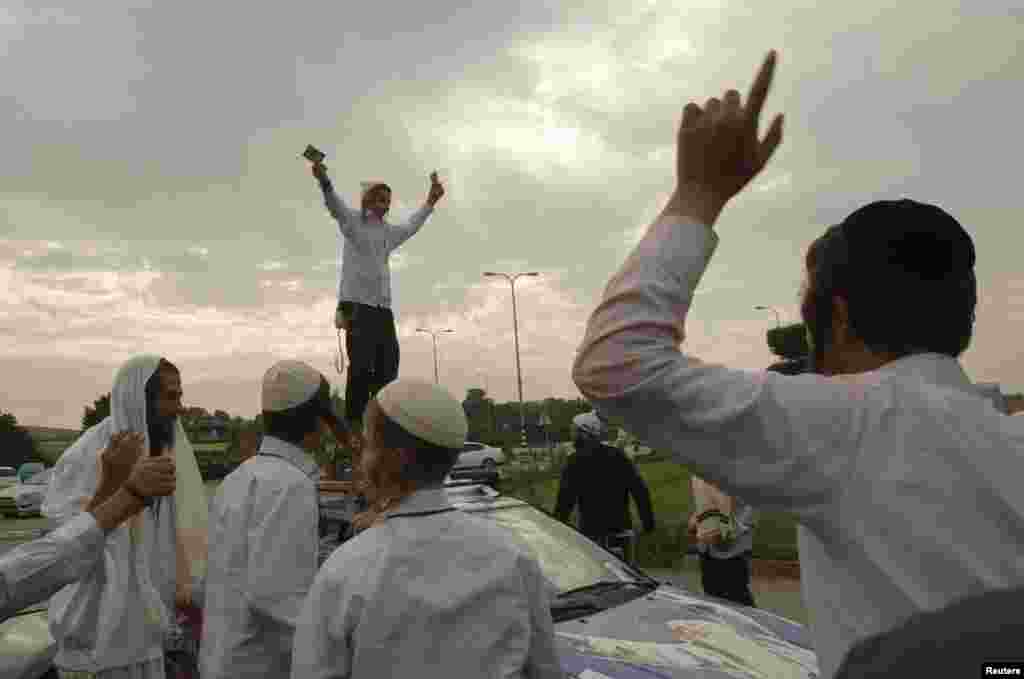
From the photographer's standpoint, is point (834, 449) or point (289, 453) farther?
point (289, 453)

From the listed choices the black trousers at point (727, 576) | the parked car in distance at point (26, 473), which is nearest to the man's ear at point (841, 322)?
the black trousers at point (727, 576)

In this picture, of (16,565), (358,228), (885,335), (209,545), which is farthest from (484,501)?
(885,335)

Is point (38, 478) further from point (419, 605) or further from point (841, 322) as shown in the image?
point (841, 322)

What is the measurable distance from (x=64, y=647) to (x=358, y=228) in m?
3.72

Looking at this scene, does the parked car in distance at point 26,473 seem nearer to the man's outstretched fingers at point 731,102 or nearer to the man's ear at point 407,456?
the man's ear at point 407,456

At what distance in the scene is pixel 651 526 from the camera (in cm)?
870

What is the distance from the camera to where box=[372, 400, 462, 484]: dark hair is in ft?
8.44

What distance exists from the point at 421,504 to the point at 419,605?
273 mm

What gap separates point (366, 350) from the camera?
273 inches

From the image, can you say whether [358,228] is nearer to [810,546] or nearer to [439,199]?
[439,199]

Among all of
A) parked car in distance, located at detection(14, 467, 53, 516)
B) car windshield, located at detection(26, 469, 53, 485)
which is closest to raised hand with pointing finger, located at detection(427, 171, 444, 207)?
parked car in distance, located at detection(14, 467, 53, 516)

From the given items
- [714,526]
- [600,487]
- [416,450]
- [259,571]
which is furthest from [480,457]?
[416,450]

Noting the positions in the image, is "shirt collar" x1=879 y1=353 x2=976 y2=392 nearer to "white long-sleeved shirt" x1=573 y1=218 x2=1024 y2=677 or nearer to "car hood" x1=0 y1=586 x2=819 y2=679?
"white long-sleeved shirt" x1=573 y1=218 x2=1024 y2=677

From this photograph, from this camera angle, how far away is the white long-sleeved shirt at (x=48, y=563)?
9.17 ft
